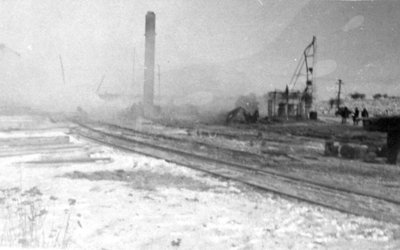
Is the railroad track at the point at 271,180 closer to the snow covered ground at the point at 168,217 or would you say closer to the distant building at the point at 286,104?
the snow covered ground at the point at 168,217

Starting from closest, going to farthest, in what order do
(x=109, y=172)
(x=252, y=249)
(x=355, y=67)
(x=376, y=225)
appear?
(x=252, y=249) → (x=376, y=225) → (x=109, y=172) → (x=355, y=67)

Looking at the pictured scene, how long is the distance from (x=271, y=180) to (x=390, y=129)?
5.38 metres

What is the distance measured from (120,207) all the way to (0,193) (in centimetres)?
259

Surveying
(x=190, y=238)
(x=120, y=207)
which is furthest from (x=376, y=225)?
(x=120, y=207)

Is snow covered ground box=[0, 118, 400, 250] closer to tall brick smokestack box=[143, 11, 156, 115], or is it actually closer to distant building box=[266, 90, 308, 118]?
tall brick smokestack box=[143, 11, 156, 115]

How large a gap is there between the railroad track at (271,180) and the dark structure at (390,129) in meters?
3.87

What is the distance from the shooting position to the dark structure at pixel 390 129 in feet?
38.0

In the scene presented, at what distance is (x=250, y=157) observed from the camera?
39.8 feet

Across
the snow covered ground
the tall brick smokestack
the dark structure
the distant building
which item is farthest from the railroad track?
the distant building

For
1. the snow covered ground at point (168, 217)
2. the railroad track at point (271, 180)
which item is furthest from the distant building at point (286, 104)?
the snow covered ground at point (168, 217)

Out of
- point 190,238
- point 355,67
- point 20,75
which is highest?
point 355,67

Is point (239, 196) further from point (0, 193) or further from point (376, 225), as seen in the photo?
point (0, 193)

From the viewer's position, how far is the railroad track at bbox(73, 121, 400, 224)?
663 centimetres

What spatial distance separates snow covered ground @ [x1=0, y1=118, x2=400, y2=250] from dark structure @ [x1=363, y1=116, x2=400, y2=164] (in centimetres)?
631
